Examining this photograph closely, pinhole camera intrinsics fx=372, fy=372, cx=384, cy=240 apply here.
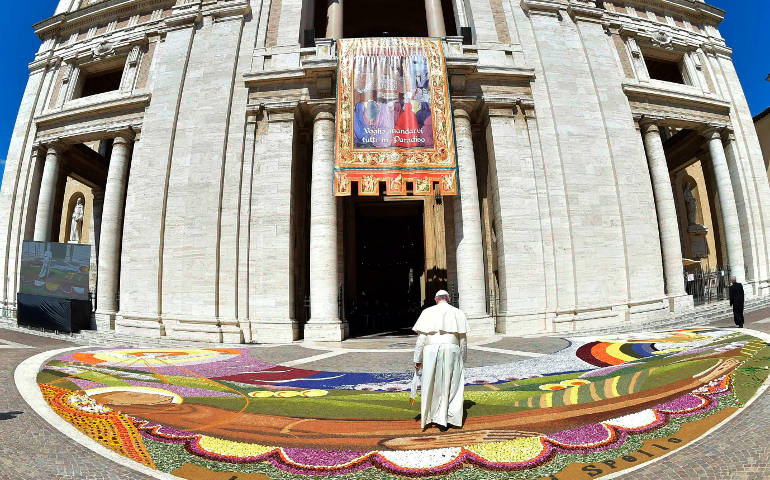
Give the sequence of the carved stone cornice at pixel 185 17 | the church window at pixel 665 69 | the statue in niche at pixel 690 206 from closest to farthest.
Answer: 1. the carved stone cornice at pixel 185 17
2. the church window at pixel 665 69
3. the statue in niche at pixel 690 206

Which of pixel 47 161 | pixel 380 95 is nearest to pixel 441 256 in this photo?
pixel 380 95

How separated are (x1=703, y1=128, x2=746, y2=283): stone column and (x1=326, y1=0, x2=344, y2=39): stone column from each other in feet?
63.0

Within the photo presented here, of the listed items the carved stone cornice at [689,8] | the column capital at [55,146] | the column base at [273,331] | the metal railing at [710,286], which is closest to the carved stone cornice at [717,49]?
the carved stone cornice at [689,8]

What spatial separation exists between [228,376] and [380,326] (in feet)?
37.9

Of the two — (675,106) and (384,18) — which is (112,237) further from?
(675,106)

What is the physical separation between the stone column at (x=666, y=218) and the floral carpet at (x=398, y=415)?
910cm

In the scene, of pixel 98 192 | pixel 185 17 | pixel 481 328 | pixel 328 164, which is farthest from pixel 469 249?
pixel 98 192

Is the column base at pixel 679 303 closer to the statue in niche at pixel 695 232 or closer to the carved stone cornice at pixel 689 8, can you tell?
the statue in niche at pixel 695 232

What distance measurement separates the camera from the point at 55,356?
27.7ft

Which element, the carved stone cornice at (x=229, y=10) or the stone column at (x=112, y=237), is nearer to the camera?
the stone column at (x=112, y=237)

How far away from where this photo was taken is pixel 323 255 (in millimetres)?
13703

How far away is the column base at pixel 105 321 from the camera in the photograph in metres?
14.8

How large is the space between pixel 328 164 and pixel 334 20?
7863 mm

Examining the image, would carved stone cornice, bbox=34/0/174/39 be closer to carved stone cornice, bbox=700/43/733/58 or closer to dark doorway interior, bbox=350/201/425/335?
dark doorway interior, bbox=350/201/425/335
